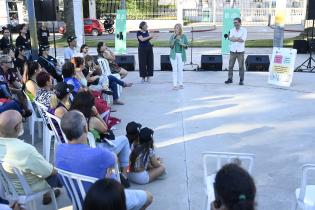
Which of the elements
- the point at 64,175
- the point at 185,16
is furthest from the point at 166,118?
the point at 185,16

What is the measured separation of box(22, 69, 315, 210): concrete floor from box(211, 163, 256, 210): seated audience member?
204 cm

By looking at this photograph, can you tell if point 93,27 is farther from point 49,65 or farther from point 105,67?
point 105,67

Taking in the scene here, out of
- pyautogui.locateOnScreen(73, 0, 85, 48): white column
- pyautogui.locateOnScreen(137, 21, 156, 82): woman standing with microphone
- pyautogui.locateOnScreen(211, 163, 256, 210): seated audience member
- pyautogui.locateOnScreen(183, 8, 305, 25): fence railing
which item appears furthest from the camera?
pyautogui.locateOnScreen(183, 8, 305, 25): fence railing

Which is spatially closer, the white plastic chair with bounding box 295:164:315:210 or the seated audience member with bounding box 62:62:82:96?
the white plastic chair with bounding box 295:164:315:210

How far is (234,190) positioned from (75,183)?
1493mm

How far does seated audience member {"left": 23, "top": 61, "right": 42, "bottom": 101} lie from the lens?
6.02 metres

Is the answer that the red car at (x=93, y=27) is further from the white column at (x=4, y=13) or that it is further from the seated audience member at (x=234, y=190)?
the seated audience member at (x=234, y=190)

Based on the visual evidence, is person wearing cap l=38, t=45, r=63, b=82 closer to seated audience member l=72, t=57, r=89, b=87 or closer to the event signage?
seated audience member l=72, t=57, r=89, b=87

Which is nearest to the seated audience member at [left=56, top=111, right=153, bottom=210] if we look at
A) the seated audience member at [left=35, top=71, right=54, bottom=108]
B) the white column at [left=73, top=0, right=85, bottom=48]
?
the seated audience member at [left=35, top=71, right=54, bottom=108]

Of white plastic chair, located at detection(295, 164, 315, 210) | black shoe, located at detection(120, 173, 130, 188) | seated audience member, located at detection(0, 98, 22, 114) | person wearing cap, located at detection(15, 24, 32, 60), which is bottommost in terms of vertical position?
black shoe, located at detection(120, 173, 130, 188)

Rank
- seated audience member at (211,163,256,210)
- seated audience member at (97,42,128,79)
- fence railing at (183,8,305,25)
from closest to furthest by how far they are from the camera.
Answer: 1. seated audience member at (211,163,256,210)
2. seated audience member at (97,42,128,79)
3. fence railing at (183,8,305,25)

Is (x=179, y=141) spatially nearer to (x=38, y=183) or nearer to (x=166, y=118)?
(x=166, y=118)

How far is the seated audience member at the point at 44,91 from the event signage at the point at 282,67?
6.04m

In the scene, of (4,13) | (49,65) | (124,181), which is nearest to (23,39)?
(49,65)
